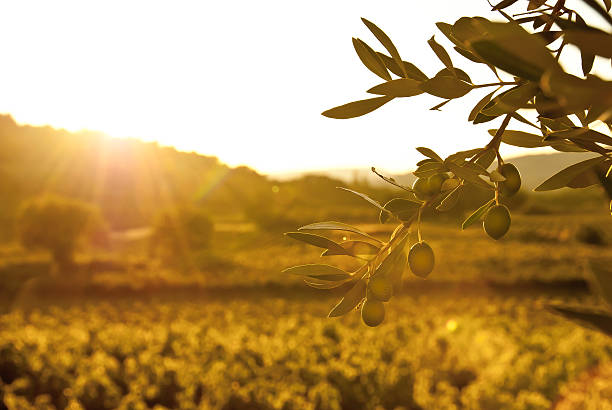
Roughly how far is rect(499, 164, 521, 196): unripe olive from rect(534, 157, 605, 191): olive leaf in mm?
43

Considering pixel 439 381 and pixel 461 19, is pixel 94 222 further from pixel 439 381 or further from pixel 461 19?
pixel 461 19

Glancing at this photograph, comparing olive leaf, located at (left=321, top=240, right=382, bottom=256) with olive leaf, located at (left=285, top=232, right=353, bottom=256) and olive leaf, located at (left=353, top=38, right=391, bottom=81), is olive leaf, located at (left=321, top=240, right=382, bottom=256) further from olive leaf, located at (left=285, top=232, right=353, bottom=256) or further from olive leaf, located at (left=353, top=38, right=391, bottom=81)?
olive leaf, located at (left=353, top=38, right=391, bottom=81)

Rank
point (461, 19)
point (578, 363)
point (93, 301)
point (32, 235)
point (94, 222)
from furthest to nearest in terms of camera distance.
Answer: point (94, 222) < point (32, 235) < point (93, 301) < point (578, 363) < point (461, 19)

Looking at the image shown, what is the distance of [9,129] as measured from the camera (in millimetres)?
70062

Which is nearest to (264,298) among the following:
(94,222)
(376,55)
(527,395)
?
(94,222)

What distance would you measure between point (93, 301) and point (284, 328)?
523 inches

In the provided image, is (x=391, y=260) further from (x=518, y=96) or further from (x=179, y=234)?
(x=179, y=234)

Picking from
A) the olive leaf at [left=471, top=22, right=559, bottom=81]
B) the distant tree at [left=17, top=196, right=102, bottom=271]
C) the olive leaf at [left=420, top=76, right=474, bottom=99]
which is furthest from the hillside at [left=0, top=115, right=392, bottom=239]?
the olive leaf at [left=471, top=22, right=559, bottom=81]

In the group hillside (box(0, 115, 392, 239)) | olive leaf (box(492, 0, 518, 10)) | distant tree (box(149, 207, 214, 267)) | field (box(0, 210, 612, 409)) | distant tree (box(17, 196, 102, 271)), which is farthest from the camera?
hillside (box(0, 115, 392, 239))

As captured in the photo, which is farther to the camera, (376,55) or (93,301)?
(93,301)

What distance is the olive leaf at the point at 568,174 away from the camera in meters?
0.68

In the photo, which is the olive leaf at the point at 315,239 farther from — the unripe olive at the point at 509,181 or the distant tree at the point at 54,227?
the distant tree at the point at 54,227

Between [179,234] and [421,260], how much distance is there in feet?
92.2

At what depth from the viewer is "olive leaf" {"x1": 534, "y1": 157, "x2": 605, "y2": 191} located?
2.23ft
